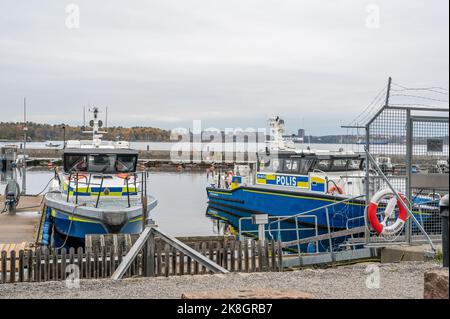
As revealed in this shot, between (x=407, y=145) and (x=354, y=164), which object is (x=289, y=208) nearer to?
(x=354, y=164)

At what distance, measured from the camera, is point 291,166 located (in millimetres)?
24922

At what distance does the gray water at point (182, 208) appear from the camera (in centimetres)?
2945

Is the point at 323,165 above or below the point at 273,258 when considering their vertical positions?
above

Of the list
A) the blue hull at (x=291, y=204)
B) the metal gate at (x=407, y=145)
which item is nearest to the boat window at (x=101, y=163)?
the blue hull at (x=291, y=204)

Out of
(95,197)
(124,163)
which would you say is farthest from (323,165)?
(95,197)

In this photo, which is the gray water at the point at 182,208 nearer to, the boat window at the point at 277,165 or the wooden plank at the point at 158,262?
the boat window at the point at 277,165

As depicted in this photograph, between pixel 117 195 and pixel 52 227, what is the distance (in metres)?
2.21

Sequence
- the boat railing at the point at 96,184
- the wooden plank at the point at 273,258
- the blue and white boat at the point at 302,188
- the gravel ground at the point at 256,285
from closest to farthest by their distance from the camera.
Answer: the gravel ground at the point at 256,285 < the wooden plank at the point at 273,258 < the boat railing at the point at 96,184 < the blue and white boat at the point at 302,188

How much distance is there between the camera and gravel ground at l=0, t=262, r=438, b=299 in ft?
26.6

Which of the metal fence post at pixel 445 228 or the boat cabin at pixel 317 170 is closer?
the metal fence post at pixel 445 228

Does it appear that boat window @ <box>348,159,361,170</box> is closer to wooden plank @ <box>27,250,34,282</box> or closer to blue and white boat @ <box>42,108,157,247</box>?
blue and white boat @ <box>42,108,157,247</box>

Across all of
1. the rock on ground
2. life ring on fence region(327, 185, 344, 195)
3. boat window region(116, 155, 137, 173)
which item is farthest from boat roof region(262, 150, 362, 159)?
the rock on ground

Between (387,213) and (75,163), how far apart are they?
11319 millimetres

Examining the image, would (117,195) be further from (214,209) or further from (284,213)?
(214,209)
